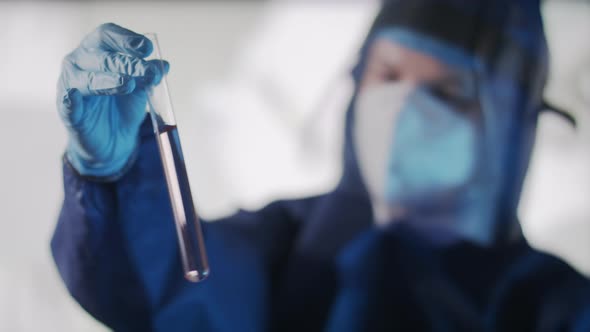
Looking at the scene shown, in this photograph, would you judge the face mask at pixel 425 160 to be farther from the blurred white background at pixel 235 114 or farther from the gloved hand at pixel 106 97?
the gloved hand at pixel 106 97

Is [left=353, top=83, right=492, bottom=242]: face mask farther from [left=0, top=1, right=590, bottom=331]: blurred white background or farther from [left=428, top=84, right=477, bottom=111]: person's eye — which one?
[left=0, top=1, right=590, bottom=331]: blurred white background

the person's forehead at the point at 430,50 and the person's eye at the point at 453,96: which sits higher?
the person's forehead at the point at 430,50

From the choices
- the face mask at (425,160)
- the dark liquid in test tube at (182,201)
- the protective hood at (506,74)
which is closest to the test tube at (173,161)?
the dark liquid in test tube at (182,201)

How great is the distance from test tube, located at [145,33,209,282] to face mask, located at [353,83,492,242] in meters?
0.50

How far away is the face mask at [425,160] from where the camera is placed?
0.74m

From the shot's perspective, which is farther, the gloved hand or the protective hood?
the protective hood

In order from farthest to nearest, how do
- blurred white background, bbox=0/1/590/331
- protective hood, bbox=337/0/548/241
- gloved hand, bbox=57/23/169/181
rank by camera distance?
protective hood, bbox=337/0/548/241 < blurred white background, bbox=0/1/590/331 < gloved hand, bbox=57/23/169/181

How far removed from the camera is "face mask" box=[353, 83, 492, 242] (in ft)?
2.43

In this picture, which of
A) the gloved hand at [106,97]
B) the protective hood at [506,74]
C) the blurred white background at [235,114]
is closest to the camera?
the gloved hand at [106,97]

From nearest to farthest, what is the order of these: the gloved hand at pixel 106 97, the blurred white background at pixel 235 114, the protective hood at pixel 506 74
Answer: the gloved hand at pixel 106 97 → the blurred white background at pixel 235 114 → the protective hood at pixel 506 74

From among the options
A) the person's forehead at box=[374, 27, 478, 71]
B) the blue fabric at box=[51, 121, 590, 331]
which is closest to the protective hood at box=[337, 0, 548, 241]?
the person's forehead at box=[374, 27, 478, 71]

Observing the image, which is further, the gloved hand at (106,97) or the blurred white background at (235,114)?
the blurred white background at (235,114)

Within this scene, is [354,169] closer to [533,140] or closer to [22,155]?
[533,140]

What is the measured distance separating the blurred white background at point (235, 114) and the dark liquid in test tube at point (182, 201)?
67mm
